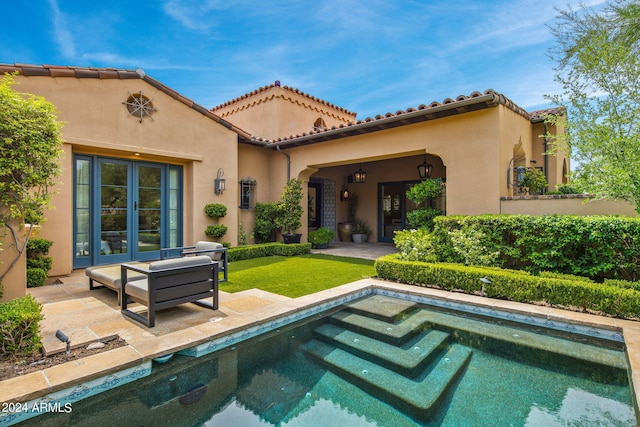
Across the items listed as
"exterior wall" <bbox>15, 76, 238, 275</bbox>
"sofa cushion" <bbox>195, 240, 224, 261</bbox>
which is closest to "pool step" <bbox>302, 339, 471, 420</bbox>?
"sofa cushion" <bbox>195, 240, 224, 261</bbox>

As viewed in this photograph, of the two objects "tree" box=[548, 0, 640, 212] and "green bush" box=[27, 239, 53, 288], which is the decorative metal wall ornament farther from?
"tree" box=[548, 0, 640, 212]

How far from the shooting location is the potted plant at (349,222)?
15.1 metres

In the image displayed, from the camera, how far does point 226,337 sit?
4.04 metres

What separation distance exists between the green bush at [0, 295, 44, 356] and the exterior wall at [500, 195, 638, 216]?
8.52 m

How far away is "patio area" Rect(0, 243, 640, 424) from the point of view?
2.91 m

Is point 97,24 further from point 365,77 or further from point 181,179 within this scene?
point 365,77

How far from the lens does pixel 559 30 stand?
7449 millimetres

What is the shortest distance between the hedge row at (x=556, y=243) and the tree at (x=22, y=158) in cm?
720

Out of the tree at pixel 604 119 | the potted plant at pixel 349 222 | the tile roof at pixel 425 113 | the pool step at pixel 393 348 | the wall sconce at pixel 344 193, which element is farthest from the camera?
the wall sconce at pixel 344 193

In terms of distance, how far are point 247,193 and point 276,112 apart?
3982 millimetres

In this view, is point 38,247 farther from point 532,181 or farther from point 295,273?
point 532,181

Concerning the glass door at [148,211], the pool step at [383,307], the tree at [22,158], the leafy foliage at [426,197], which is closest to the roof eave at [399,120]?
the leafy foliage at [426,197]

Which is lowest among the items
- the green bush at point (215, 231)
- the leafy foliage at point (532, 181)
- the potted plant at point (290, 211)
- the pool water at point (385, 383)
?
the pool water at point (385, 383)

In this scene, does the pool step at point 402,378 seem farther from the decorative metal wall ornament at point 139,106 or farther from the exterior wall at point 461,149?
the decorative metal wall ornament at point 139,106
